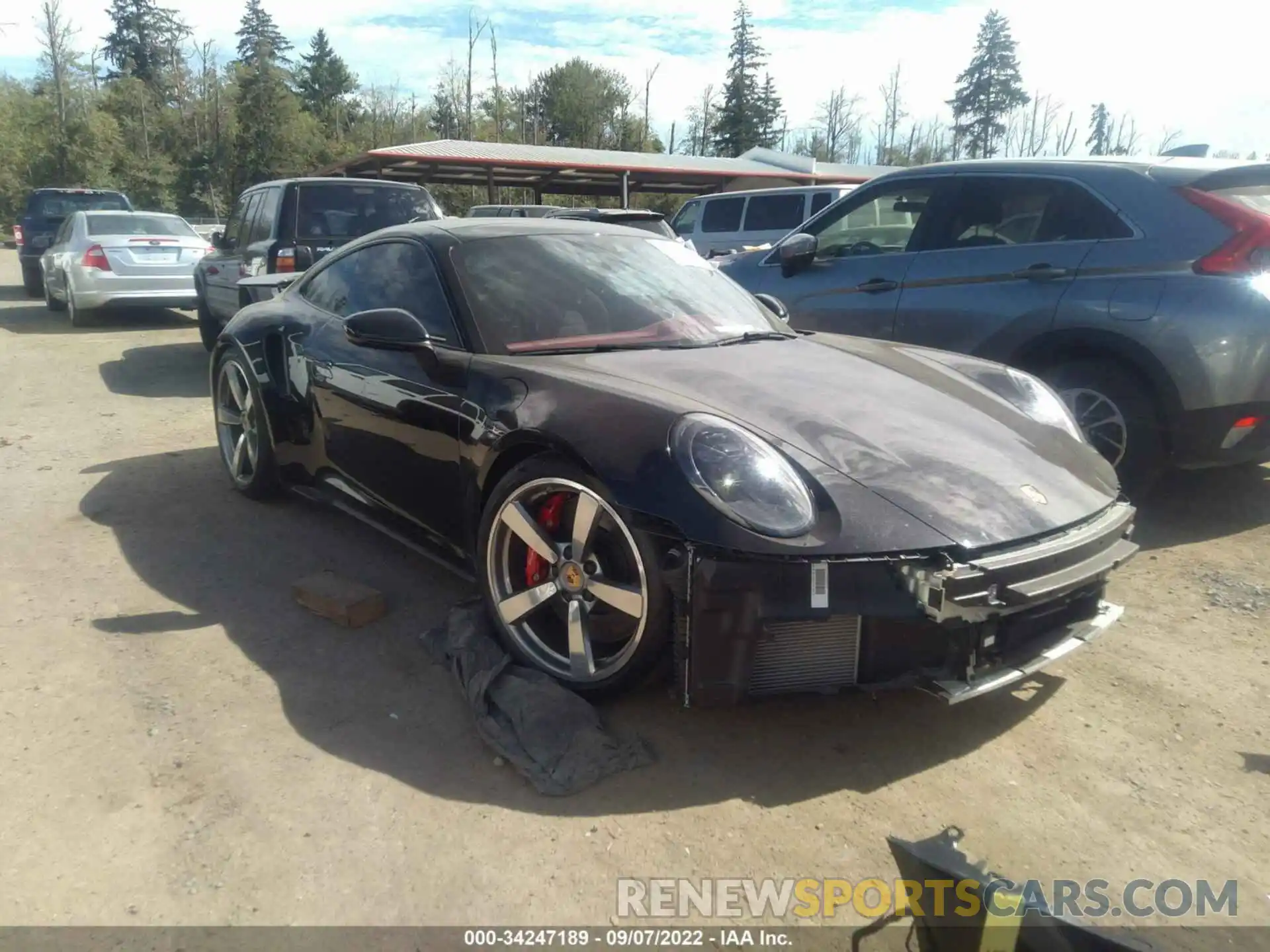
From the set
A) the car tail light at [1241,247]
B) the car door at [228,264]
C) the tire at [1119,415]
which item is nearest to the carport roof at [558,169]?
the car door at [228,264]

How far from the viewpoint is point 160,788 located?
2.54 meters

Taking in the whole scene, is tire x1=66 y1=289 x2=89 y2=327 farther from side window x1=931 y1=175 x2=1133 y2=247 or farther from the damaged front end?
the damaged front end

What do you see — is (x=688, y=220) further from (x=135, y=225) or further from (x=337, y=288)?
(x=337, y=288)

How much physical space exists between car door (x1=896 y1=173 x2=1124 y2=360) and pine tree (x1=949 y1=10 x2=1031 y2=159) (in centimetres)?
6612

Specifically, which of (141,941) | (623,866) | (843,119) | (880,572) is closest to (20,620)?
(141,941)

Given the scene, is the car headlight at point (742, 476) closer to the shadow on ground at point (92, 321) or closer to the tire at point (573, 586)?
the tire at point (573, 586)

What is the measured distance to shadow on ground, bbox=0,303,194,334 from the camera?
1235 cm

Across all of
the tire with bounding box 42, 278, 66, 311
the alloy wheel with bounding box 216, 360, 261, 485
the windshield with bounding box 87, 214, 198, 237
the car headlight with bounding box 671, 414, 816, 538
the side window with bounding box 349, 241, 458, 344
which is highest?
the side window with bounding box 349, 241, 458, 344

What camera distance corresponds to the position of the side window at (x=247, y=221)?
8.80 metres

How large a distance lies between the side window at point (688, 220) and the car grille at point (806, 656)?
44.8 feet

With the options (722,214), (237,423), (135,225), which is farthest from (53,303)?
(237,423)

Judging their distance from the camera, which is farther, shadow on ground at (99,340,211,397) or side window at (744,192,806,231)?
side window at (744,192,806,231)

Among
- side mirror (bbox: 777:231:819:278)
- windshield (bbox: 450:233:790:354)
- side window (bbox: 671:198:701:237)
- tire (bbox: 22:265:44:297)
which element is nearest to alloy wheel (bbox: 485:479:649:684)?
windshield (bbox: 450:233:790:354)

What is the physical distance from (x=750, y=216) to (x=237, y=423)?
11234 mm
